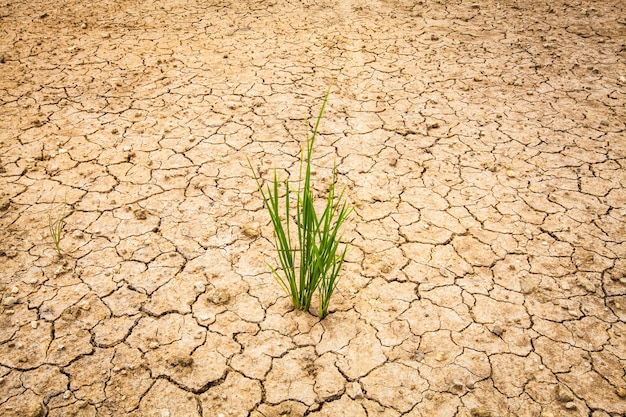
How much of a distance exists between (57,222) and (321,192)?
158 centimetres

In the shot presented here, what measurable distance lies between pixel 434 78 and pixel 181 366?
3339 mm

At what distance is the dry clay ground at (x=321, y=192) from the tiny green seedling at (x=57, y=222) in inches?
1.7

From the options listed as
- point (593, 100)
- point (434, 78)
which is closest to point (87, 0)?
point (434, 78)

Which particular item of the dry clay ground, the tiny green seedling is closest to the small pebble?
the dry clay ground

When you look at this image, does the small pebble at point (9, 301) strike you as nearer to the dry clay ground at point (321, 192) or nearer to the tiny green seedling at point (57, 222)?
the dry clay ground at point (321, 192)

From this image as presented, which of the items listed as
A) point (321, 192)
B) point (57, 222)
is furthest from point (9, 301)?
point (321, 192)

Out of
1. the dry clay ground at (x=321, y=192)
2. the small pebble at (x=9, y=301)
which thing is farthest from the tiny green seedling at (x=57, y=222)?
the small pebble at (x=9, y=301)

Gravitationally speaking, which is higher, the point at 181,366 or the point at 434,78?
the point at 434,78

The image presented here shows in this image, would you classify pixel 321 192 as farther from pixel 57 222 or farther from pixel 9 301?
pixel 9 301

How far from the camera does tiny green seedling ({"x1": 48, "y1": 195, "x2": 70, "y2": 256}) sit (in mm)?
2358

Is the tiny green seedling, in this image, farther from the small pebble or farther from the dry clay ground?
the small pebble

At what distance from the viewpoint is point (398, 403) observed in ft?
5.80

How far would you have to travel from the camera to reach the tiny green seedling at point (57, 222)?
2358 millimetres

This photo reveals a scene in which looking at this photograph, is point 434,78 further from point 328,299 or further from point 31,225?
point 31,225
